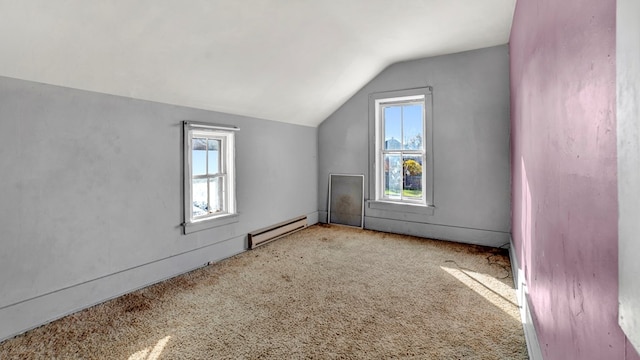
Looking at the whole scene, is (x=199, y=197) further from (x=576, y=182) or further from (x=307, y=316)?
(x=576, y=182)

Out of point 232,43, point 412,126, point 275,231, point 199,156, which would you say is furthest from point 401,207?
point 232,43

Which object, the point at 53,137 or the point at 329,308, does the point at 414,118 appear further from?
the point at 53,137

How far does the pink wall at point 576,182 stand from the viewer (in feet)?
2.35

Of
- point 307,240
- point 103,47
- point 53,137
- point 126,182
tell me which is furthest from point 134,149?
point 307,240

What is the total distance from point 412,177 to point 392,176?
327 mm

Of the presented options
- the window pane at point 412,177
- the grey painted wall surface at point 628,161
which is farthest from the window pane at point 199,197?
the grey painted wall surface at point 628,161

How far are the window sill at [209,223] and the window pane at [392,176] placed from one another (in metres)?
2.46

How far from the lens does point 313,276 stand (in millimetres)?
3029

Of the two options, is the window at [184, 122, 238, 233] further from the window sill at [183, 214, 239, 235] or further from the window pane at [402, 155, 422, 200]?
the window pane at [402, 155, 422, 200]

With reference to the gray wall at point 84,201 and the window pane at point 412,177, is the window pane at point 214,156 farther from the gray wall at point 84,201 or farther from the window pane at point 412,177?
the window pane at point 412,177

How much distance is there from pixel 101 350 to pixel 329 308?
156 centimetres

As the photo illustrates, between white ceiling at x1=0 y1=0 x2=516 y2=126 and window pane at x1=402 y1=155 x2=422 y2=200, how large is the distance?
1502 mm

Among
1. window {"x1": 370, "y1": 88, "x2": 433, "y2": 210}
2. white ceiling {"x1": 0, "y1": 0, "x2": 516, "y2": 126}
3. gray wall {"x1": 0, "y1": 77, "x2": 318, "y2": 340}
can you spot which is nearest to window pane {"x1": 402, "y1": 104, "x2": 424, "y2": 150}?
window {"x1": 370, "y1": 88, "x2": 433, "y2": 210}

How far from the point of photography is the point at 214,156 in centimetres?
363
